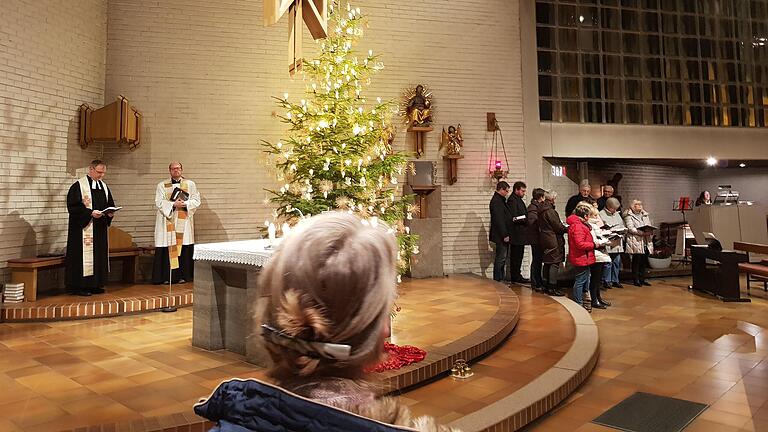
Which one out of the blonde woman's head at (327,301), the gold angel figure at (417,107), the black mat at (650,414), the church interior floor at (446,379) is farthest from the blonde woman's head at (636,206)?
the blonde woman's head at (327,301)

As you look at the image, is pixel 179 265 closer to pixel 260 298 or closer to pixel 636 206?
pixel 260 298

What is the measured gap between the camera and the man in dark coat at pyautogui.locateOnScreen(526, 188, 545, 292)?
7.53 metres

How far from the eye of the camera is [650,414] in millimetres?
3232

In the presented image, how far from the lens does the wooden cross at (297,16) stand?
149 inches

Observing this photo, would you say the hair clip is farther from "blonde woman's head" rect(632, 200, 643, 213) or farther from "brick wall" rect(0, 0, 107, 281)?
"blonde woman's head" rect(632, 200, 643, 213)

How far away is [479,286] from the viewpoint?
23.6 feet

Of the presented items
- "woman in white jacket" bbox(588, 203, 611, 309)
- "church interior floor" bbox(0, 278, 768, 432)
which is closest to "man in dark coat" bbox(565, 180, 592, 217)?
"woman in white jacket" bbox(588, 203, 611, 309)

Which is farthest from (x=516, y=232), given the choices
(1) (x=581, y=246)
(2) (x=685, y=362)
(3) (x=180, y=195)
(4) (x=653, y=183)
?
(4) (x=653, y=183)

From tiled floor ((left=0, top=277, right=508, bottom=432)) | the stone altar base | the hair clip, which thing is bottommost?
tiled floor ((left=0, top=277, right=508, bottom=432))

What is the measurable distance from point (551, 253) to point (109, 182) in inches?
253

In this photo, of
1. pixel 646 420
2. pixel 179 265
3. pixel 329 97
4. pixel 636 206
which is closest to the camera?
pixel 646 420

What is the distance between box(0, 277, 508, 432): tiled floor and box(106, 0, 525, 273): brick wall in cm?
255

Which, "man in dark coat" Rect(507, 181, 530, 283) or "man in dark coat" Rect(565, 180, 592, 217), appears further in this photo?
"man in dark coat" Rect(565, 180, 592, 217)

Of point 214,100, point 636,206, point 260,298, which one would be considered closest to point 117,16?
point 214,100
